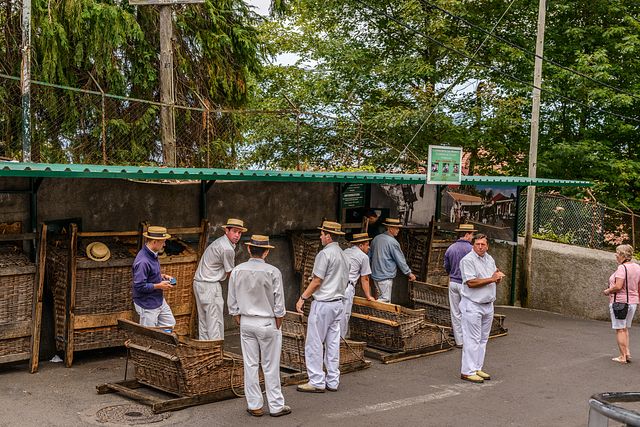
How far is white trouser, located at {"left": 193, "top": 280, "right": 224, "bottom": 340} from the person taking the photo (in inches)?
410

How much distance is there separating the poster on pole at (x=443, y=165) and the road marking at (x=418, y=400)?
3.82 m

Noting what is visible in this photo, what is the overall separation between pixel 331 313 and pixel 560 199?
10530mm

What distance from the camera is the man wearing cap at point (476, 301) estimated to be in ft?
32.1

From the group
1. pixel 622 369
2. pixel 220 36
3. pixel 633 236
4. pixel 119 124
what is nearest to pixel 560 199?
pixel 633 236

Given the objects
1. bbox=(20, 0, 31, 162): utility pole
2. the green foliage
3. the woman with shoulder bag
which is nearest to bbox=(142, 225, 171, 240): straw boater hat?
bbox=(20, 0, 31, 162): utility pole

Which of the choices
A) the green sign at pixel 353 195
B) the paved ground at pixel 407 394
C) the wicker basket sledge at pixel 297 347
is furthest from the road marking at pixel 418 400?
the green sign at pixel 353 195

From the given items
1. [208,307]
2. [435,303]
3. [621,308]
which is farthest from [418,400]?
[435,303]

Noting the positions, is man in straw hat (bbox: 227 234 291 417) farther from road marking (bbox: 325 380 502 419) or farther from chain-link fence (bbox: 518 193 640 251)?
chain-link fence (bbox: 518 193 640 251)

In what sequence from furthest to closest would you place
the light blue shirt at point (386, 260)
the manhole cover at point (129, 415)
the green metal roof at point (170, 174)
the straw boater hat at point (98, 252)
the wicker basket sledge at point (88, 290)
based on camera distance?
the light blue shirt at point (386, 260)
the straw boater hat at point (98, 252)
the wicker basket sledge at point (88, 290)
the green metal roof at point (170, 174)
the manhole cover at point (129, 415)

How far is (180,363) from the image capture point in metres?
8.29

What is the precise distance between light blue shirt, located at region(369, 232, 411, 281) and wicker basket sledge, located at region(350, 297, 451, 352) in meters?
0.94

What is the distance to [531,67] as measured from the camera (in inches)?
928

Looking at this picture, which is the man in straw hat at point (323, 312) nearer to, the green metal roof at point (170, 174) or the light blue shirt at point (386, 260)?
the green metal roof at point (170, 174)

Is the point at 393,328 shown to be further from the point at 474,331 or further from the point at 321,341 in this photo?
the point at 321,341
